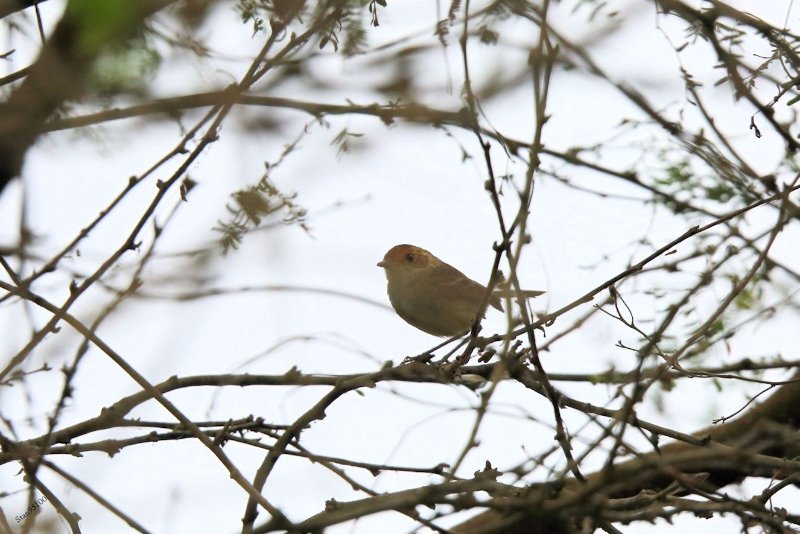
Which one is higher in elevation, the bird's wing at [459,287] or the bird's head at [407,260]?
the bird's head at [407,260]

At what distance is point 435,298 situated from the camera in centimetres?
641

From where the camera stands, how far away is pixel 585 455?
285cm

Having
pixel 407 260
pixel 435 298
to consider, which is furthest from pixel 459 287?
pixel 407 260

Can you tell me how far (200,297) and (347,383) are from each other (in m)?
1.52

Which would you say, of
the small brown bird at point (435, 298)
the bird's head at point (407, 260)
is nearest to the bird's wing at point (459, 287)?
the small brown bird at point (435, 298)

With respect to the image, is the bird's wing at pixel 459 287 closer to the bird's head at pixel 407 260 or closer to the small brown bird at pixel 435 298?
the small brown bird at pixel 435 298

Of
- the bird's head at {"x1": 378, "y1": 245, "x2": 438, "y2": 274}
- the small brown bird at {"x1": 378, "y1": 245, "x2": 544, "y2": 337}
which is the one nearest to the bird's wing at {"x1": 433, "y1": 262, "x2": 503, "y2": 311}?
the small brown bird at {"x1": 378, "y1": 245, "x2": 544, "y2": 337}

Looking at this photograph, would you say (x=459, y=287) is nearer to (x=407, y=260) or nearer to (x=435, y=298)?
(x=435, y=298)

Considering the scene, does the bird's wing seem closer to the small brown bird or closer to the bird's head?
the small brown bird

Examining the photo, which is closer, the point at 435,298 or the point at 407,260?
the point at 435,298

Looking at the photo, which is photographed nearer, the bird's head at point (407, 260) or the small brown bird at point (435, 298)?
the small brown bird at point (435, 298)

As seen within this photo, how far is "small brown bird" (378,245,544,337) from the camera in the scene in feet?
20.8

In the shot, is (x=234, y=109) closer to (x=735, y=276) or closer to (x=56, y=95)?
(x=56, y=95)

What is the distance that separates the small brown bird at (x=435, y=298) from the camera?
6.35 metres
